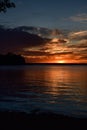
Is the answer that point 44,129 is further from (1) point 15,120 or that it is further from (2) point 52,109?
(2) point 52,109

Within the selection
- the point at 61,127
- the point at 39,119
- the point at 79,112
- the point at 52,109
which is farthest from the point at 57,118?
the point at 52,109

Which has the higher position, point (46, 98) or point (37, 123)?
point (37, 123)

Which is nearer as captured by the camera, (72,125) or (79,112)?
(72,125)

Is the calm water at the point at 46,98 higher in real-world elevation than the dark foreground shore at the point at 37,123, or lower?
lower

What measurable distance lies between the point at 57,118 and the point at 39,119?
1.30 m

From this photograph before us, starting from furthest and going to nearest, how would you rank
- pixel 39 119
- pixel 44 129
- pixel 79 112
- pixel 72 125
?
pixel 79 112 < pixel 39 119 < pixel 72 125 < pixel 44 129

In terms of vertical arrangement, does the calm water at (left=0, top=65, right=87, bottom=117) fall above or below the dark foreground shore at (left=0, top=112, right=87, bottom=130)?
below

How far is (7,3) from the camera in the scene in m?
16.8

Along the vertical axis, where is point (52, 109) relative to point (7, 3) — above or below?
below

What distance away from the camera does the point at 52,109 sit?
1131 inches

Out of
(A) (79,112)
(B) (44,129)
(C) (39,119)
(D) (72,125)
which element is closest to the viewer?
(B) (44,129)

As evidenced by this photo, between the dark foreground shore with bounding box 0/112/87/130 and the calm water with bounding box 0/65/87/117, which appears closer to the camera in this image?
the dark foreground shore with bounding box 0/112/87/130

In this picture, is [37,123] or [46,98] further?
[46,98]

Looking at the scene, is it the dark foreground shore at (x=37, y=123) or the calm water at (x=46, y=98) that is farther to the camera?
the calm water at (x=46, y=98)
